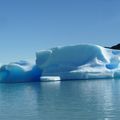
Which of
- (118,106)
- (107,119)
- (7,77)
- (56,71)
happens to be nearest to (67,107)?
(118,106)

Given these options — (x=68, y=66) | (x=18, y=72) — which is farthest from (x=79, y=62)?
(x=18, y=72)

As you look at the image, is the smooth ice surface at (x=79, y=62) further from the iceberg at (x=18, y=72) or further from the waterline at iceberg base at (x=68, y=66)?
the iceberg at (x=18, y=72)

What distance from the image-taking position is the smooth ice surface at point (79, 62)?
111 ft

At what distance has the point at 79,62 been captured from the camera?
34719 mm

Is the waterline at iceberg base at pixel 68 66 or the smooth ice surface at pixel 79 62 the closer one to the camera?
the waterline at iceberg base at pixel 68 66

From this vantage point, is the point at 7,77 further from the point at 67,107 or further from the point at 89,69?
the point at 67,107

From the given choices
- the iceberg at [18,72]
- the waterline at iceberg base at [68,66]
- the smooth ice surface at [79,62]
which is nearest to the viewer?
the iceberg at [18,72]

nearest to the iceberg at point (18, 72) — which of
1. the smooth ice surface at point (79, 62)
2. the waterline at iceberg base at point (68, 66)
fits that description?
the waterline at iceberg base at point (68, 66)

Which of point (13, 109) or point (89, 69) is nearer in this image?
point (13, 109)

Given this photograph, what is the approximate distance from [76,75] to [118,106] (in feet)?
71.2

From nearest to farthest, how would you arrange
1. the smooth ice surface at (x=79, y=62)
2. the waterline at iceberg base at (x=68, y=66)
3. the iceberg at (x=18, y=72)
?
the iceberg at (x=18, y=72)
the waterline at iceberg base at (x=68, y=66)
the smooth ice surface at (x=79, y=62)

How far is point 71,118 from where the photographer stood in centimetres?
973

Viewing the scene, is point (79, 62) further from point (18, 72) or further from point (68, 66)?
point (18, 72)

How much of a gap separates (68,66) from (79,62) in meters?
1.15
